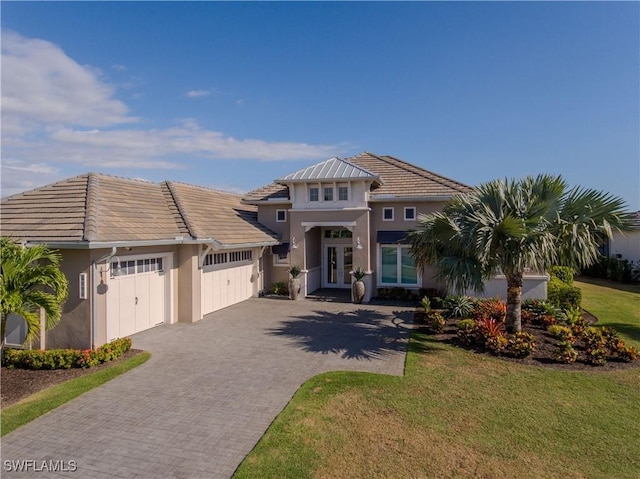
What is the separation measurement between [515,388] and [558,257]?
5330 mm

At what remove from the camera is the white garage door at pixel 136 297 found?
1196cm

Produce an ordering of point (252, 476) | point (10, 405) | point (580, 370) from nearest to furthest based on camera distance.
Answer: point (252, 476) → point (10, 405) → point (580, 370)

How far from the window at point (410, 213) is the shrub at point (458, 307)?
5.35 m

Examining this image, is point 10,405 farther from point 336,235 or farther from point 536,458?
point 336,235

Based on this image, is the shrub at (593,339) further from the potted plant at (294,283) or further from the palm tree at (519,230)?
the potted plant at (294,283)

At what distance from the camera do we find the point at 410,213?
19.7 meters

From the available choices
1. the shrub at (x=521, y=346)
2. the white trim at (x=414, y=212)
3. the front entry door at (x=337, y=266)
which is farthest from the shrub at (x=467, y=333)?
the front entry door at (x=337, y=266)

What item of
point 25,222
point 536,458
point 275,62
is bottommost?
point 536,458

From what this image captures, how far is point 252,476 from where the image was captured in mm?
5617

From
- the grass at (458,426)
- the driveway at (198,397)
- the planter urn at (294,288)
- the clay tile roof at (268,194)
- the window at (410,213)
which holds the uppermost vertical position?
the clay tile roof at (268,194)

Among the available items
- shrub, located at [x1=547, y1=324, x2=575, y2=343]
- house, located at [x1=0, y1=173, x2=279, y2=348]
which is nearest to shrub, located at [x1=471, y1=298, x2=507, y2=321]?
shrub, located at [x1=547, y1=324, x2=575, y2=343]

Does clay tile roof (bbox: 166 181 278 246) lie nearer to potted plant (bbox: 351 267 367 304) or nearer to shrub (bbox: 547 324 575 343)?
potted plant (bbox: 351 267 367 304)

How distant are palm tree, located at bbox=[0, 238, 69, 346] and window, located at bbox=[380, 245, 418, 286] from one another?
14.9 metres

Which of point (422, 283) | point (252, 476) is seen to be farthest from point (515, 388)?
point (422, 283)
